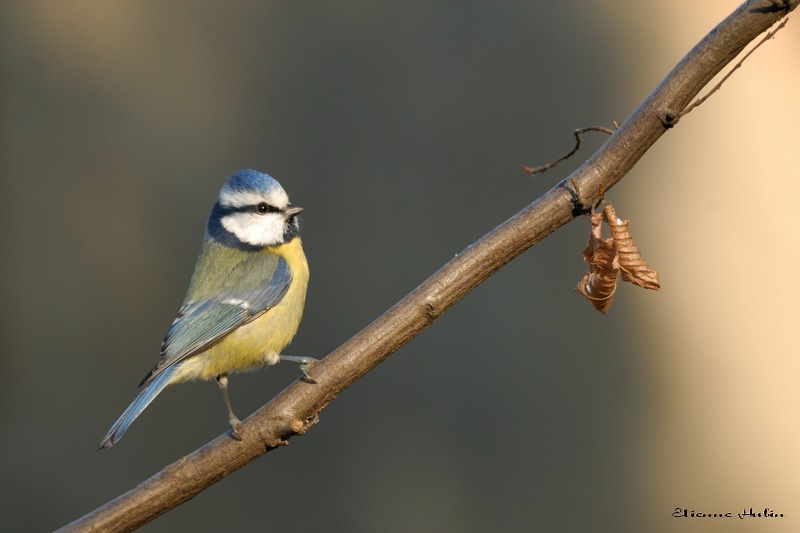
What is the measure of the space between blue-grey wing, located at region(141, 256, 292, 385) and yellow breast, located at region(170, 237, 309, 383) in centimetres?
3

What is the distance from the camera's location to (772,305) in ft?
12.4

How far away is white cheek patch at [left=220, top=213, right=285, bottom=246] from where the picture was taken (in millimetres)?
2781

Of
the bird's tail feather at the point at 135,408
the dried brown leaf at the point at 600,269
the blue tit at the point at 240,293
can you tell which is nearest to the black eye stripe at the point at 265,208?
the blue tit at the point at 240,293

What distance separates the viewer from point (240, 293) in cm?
264

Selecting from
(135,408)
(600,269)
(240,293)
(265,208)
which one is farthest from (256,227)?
(600,269)

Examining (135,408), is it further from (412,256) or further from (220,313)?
(412,256)

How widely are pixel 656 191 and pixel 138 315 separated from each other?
2513mm

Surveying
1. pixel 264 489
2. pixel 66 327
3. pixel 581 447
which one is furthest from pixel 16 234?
pixel 581 447

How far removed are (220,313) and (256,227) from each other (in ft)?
1.09

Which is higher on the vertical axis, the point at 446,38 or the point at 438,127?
the point at 446,38

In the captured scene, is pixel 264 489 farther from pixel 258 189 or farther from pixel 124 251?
pixel 258 189

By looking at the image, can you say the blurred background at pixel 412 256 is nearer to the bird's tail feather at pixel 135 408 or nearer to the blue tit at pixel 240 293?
the blue tit at pixel 240 293

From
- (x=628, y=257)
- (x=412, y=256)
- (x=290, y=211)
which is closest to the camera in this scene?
(x=628, y=257)

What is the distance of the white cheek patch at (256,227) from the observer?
2781 millimetres
